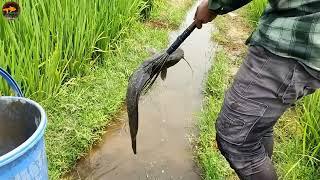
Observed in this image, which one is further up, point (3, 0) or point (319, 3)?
point (319, 3)

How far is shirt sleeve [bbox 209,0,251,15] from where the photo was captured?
1669mm

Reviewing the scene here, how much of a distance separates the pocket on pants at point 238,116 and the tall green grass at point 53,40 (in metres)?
1.30

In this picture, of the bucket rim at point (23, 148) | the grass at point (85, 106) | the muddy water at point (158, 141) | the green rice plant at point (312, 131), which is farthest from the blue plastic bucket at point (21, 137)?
the green rice plant at point (312, 131)

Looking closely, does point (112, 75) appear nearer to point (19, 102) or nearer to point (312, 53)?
point (19, 102)

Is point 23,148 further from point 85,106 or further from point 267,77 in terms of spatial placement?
point 85,106

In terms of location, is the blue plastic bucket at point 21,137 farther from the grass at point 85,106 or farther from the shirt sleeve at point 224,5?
the shirt sleeve at point 224,5

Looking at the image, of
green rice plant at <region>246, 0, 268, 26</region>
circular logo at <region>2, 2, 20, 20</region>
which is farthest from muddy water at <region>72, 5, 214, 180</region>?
green rice plant at <region>246, 0, 268, 26</region>

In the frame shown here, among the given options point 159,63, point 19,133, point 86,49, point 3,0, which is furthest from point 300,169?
point 3,0

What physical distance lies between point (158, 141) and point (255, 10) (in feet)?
9.22

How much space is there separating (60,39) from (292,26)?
5.81ft

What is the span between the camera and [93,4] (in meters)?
3.30

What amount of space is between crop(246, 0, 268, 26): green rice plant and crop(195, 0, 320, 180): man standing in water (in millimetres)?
3175

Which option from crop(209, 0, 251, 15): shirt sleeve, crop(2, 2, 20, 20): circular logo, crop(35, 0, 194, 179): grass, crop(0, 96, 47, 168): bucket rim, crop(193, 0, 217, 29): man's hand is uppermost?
crop(209, 0, 251, 15): shirt sleeve

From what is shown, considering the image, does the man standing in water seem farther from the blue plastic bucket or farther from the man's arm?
the blue plastic bucket
